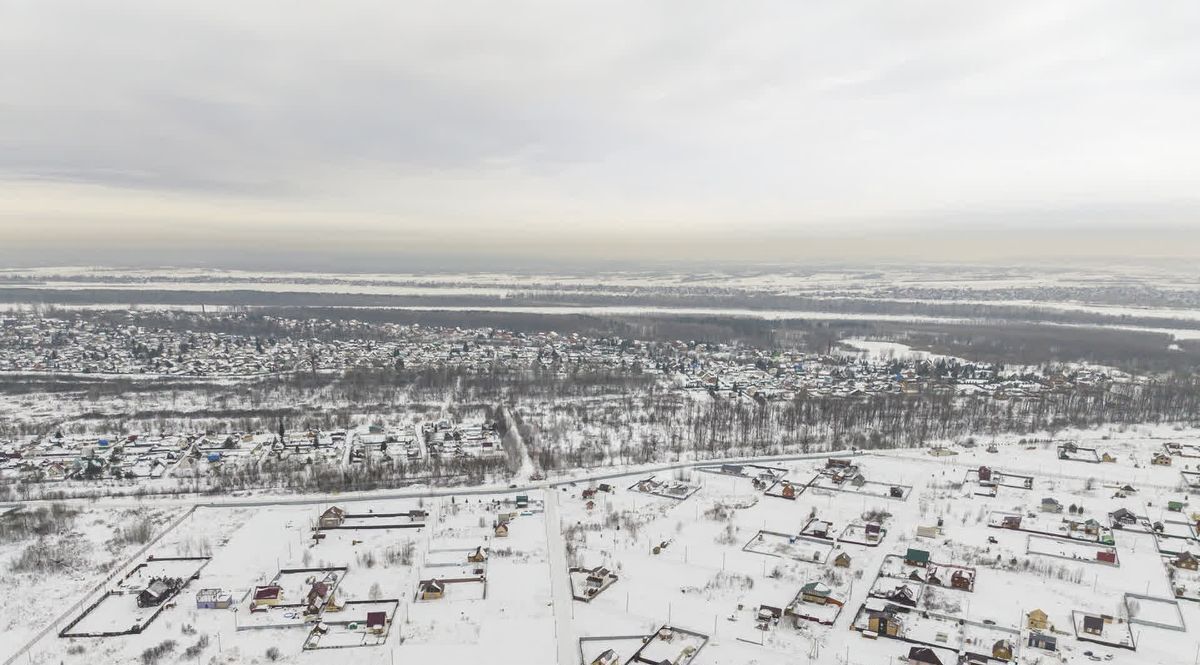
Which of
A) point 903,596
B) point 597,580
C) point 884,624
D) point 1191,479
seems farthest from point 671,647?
point 1191,479

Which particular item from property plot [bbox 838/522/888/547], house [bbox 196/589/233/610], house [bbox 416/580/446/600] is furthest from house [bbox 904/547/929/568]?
house [bbox 196/589/233/610]

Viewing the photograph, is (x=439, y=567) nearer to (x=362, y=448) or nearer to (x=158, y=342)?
(x=362, y=448)

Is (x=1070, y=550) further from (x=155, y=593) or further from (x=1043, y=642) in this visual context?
(x=155, y=593)

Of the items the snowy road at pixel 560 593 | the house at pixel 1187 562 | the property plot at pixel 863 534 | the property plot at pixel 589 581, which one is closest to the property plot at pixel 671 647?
the snowy road at pixel 560 593

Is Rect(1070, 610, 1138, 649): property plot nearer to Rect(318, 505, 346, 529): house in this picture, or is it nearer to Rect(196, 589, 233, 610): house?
Rect(196, 589, 233, 610): house

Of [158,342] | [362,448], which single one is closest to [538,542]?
[362,448]
